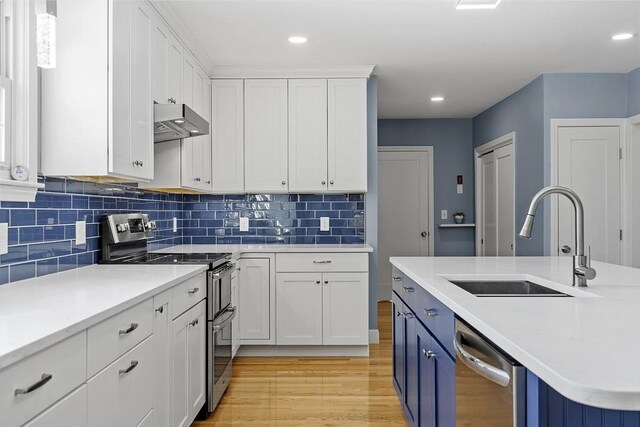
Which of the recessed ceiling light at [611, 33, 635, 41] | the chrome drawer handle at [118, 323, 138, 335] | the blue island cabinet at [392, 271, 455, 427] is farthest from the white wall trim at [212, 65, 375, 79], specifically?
the chrome drawer handle at [118, 323, 138, 335]

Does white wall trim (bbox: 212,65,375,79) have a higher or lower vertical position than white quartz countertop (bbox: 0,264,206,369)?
higher

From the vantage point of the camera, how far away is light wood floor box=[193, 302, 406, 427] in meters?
2.59

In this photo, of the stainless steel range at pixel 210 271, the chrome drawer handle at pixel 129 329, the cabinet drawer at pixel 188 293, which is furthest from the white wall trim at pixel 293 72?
the chrome drawer handle at pixel 129 329

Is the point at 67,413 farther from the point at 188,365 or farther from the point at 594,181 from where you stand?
the point at 594,181

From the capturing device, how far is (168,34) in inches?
112

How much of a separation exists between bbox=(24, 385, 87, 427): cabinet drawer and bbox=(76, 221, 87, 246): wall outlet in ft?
4.04

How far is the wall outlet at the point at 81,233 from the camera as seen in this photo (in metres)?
2.32

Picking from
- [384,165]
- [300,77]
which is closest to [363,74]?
[300,77]

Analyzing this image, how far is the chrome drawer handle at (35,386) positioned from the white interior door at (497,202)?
15.2 feet

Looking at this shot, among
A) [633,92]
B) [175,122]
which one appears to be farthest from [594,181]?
[175,122]

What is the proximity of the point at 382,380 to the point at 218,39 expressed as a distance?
278 centimetres

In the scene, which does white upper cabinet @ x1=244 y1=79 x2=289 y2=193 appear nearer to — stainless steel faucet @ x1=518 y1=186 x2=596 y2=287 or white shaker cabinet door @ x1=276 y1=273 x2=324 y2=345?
white shaker cabinet door @ x1=276 y1=273 x2=324 y2=345

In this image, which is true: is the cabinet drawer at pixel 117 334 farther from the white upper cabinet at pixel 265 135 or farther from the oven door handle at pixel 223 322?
the white upper cabinet at pixel 265 135

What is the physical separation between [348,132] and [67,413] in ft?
10.2
